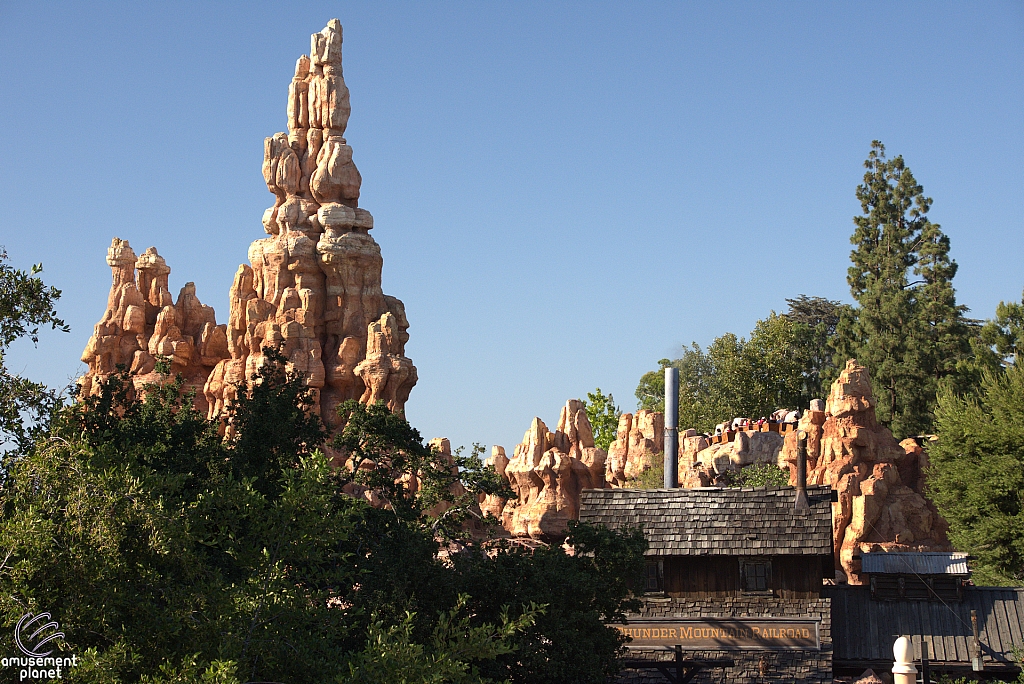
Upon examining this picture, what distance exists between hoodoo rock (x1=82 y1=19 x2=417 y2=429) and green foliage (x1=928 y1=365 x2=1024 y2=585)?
76.9ft

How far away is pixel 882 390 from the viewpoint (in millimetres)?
51938

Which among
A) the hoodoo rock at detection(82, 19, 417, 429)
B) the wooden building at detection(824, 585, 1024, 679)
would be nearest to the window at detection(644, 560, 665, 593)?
the wooden building at detection(824, 585, 1024, 679)

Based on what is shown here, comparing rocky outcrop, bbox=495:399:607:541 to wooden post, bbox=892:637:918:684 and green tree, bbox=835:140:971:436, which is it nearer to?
green tree, bbox=835:140:971:436

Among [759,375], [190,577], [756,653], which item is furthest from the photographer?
[759,375]

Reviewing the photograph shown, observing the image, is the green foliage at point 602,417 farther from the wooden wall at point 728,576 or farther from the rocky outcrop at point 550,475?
the wooden wall at point 728,576

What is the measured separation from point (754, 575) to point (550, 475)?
23737 millimetres

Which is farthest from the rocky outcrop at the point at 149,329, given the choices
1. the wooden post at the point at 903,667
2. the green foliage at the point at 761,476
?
the wooden post at the point at 903,667

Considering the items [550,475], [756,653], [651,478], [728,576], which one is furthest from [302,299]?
[756,653]

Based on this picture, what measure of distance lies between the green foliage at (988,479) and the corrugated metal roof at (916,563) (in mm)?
6382

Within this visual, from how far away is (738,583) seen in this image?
983 inches

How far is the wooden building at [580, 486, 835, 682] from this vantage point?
24.3 m

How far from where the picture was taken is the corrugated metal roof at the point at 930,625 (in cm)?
2402

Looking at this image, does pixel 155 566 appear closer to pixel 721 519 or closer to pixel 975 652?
pixel 721 519

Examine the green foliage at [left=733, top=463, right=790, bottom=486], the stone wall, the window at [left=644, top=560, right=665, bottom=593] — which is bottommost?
the stone wall
